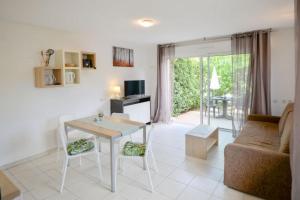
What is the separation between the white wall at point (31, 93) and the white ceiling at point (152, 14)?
10.7 inches

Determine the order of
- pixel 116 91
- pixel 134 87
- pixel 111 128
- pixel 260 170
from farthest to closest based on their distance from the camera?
pixel 134 87 < pixel 116 91 < pixel 111 128 < pixel 260 170

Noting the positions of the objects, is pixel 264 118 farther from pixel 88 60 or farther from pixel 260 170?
pixel 88 60

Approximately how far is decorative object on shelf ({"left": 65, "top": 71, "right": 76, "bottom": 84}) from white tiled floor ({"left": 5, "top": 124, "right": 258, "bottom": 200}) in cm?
138

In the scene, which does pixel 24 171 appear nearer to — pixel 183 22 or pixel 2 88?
pixel 2 88

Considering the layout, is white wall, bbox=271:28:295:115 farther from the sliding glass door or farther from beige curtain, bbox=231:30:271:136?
the sliding glass door

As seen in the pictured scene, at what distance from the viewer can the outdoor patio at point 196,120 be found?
5.09 m

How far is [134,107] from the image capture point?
4973 millimetres

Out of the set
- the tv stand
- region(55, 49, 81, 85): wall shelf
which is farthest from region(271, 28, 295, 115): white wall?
region(55, 49, 81, 85): wall shelf

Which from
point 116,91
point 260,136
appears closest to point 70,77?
point 116,91

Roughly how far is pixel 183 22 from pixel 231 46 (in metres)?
1.64

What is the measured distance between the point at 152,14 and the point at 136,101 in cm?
257

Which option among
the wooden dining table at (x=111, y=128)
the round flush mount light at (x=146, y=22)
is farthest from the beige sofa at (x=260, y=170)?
the round flush mount light at (x=146, y=22)

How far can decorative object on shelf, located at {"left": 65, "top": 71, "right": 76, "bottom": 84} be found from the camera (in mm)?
3674

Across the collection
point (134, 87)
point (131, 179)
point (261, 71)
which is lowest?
point (131, 179)
